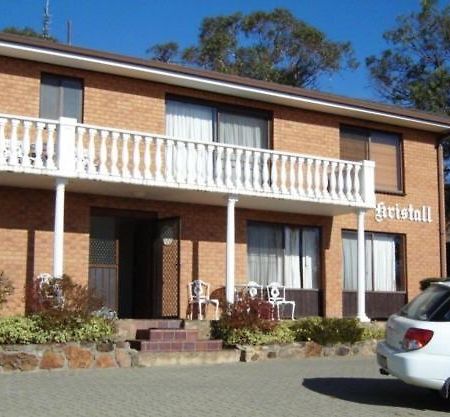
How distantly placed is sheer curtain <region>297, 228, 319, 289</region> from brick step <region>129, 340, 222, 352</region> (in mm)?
5046

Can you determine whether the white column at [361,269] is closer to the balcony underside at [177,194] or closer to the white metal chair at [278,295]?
the balcony underside at [177,194]

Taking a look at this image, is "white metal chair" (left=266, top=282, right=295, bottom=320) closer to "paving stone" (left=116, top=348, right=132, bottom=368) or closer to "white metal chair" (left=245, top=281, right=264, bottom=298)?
"white metal chair" (left=245, top=281, right=264, bottom=298)

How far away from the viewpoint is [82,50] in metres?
15.9

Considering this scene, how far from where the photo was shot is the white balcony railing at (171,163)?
14.6 metres

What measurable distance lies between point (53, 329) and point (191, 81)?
268 inches

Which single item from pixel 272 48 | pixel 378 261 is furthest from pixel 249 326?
pixel 272 48

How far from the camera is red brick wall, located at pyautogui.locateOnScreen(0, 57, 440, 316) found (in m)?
15.9

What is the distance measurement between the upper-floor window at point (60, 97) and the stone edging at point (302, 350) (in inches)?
239

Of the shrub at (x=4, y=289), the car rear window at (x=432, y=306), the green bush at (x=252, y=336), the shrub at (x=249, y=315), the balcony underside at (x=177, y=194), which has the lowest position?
the green bush at (x=252, y=336)

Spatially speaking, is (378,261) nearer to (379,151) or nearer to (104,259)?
(379,151)

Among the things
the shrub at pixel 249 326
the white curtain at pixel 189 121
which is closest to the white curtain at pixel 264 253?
the white curtain at pixel 189 121

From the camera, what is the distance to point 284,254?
19.2 meters

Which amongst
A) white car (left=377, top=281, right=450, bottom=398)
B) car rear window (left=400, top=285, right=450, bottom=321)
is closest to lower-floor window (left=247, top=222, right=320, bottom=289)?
car rear window (left=400, top=285, right=450, bottom=321)

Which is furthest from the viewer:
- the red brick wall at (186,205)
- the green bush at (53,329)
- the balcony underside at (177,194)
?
the red brick wall at (186,205)
